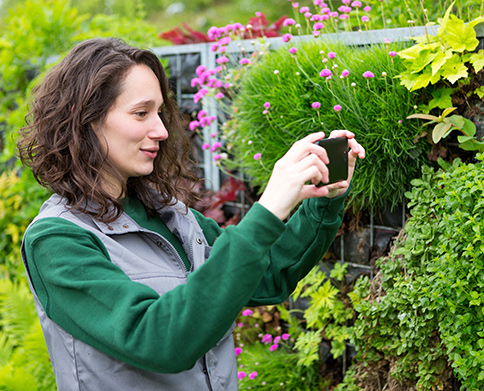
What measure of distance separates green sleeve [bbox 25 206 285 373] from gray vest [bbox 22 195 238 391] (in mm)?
134

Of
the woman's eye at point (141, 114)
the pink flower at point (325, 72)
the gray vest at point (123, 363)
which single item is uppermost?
the pink flower at point (325, 72)

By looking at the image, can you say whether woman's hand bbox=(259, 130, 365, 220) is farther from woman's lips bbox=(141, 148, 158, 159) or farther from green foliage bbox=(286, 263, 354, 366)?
green foliage bbox=(286, 263, 354, 366)

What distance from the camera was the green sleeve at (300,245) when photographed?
1616 mm

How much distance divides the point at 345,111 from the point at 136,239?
1198 mm

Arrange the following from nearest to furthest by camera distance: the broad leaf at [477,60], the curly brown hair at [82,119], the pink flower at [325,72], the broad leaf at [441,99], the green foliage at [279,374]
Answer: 1. the curly brown hair at [82,119]
2. the broad leaf at [477,60]
3. the broad leaf at [441,99]
4. the pink flower at [325,72]
5. the green foliage at [279,374]

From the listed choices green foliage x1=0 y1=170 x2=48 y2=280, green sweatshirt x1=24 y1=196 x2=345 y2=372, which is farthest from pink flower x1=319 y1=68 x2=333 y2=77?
green foliage x1=0 y1=170 x2=48 y2=280

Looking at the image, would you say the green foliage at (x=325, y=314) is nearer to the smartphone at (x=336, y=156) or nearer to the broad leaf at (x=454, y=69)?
the broad leaf at (x=454, y=69)

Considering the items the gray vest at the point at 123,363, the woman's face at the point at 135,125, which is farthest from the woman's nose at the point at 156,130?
the gray vest at the point at 123,363

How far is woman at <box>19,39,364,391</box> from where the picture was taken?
3.71 ft

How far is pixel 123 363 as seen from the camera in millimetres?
1336

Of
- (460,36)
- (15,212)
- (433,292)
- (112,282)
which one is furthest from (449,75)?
(15,212)

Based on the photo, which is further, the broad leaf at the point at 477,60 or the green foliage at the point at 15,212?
the green foliage at the point at 15,212

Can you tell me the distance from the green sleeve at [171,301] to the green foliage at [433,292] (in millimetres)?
916

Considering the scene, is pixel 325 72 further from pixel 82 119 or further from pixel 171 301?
pixel 171 301
